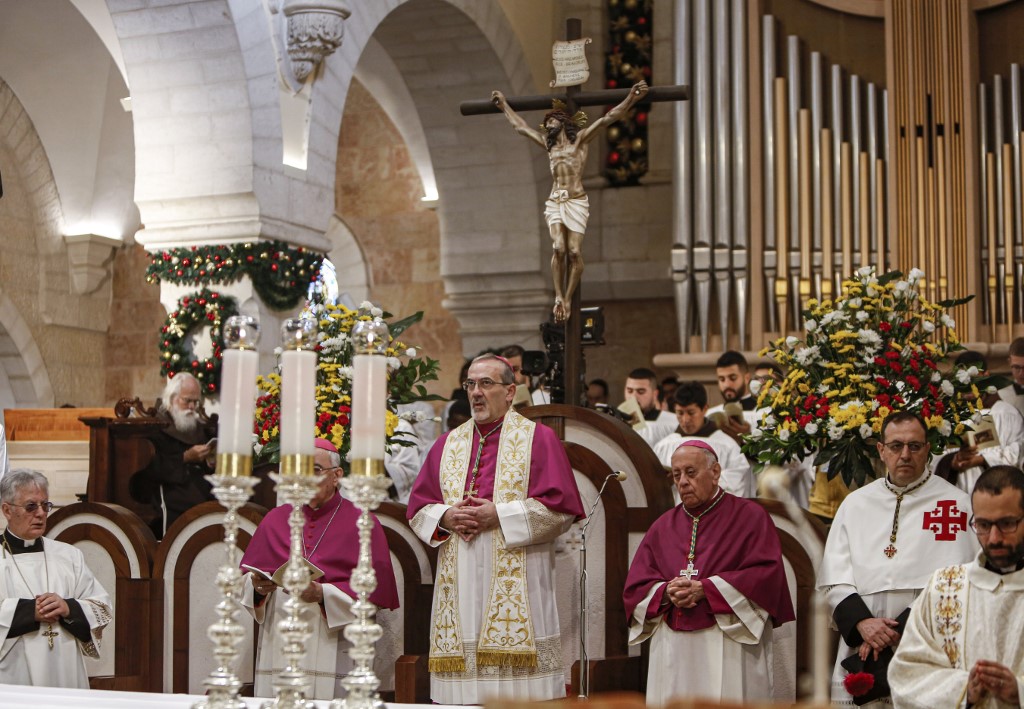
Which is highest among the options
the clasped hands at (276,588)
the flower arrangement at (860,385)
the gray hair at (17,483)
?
the flower arrangement at (860,385)

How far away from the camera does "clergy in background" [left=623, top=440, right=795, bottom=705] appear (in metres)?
5.36

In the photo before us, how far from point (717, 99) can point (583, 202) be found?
16.8ft

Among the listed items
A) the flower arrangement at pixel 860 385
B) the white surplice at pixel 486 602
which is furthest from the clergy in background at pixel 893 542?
the white surplice at pixel 486 602

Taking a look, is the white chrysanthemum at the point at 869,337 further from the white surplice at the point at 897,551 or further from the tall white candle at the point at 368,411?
the tall white candle at the point at 368,411

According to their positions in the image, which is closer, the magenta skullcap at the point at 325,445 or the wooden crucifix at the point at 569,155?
the magenta skullcap at the point at 325,445

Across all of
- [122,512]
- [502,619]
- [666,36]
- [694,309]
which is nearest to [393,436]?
[122,512]

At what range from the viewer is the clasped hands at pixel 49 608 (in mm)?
5465

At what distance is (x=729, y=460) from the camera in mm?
7832

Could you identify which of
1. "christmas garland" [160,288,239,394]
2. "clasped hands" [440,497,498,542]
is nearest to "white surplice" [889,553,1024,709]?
"clasped hands" [440,497,498,542]

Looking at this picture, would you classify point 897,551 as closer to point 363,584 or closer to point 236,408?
point 363,584

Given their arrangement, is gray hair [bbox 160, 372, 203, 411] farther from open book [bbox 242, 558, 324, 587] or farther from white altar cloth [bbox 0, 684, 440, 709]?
white altar cloth [bbox 0, 684, 440, 709]

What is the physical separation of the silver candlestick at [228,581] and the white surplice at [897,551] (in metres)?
3.07

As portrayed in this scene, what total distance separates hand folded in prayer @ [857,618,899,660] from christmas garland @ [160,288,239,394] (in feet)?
18.3

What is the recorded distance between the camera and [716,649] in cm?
543
